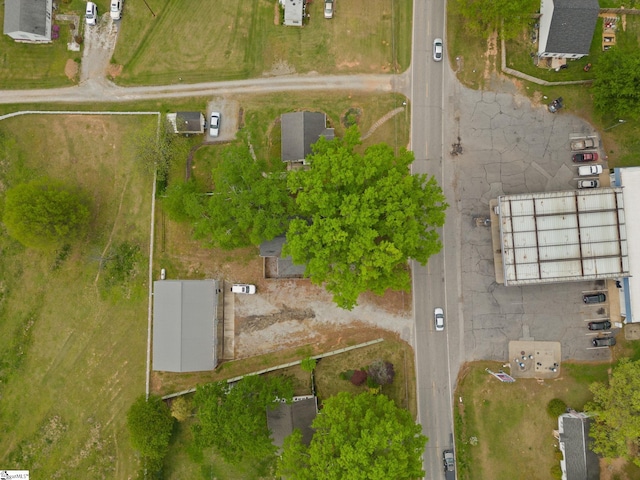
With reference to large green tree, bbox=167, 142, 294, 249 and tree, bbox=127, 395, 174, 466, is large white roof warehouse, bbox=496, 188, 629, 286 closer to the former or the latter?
large green tree, bbox=167, 142, 294, 249

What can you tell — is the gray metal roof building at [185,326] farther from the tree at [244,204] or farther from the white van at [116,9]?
the white van at [116,9]

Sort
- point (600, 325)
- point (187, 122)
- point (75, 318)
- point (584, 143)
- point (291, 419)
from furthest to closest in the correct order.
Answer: point (75, 318)
point (187, 122)
point (584, 143)
point (600, 325)
point (291, 419)

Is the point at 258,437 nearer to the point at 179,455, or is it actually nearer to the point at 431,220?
the point at 179,455

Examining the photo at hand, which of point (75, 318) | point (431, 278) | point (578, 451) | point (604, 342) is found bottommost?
point (578, 451)

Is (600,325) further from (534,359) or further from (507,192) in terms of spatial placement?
(507,192)

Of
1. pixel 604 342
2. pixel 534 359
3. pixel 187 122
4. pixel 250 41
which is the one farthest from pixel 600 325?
pixel 187 122

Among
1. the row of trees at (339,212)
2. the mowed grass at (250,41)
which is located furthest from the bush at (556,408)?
the mowed grass at (250,41)
